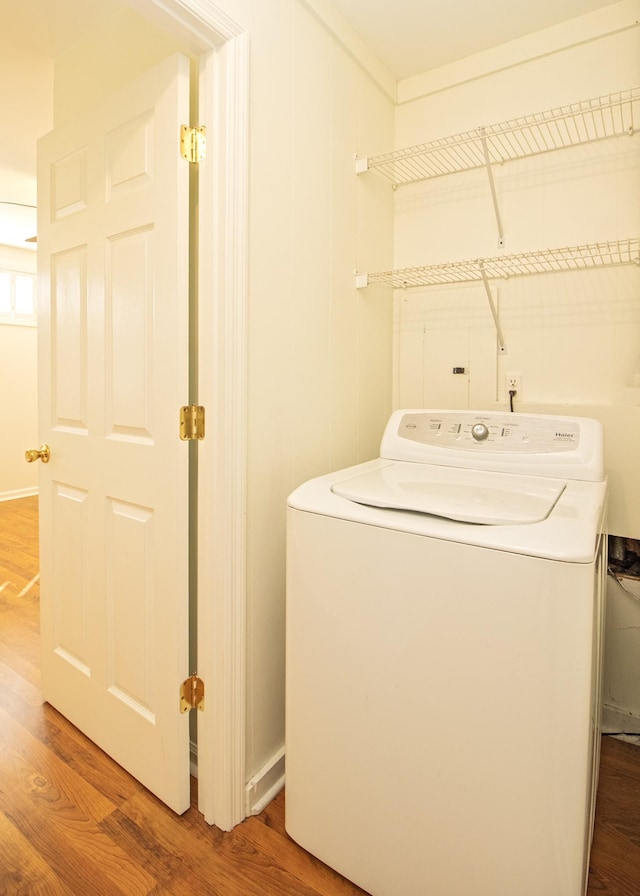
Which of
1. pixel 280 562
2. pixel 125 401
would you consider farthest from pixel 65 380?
pixel 280 562

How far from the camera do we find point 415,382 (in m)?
2.12

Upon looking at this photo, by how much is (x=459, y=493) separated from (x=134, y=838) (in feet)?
4.02

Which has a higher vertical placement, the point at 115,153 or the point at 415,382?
the point at 115,153

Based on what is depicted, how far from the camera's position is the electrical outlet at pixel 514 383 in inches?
74.3

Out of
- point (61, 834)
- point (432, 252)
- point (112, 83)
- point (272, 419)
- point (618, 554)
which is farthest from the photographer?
point (432, 252)


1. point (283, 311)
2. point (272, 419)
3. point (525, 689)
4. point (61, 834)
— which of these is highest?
point (283, 311)

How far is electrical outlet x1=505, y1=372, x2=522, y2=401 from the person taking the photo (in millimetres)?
1887

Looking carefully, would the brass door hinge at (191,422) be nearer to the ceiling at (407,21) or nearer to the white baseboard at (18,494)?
the ceiling at (407,21)

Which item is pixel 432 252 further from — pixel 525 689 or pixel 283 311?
pixel 525 689

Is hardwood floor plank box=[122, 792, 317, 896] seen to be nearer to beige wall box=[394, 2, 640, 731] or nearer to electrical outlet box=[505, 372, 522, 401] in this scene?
beige wall box=[394, 2, 640, 731]

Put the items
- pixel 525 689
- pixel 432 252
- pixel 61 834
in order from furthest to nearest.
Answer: pixel 432 252, pixel 61 834, pixel 525 689

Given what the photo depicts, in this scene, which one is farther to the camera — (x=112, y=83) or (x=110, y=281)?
(x=112, y=83)

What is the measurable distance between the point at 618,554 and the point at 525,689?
1069mm

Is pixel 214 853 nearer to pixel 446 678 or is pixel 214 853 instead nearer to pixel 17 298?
pixel 446 678
